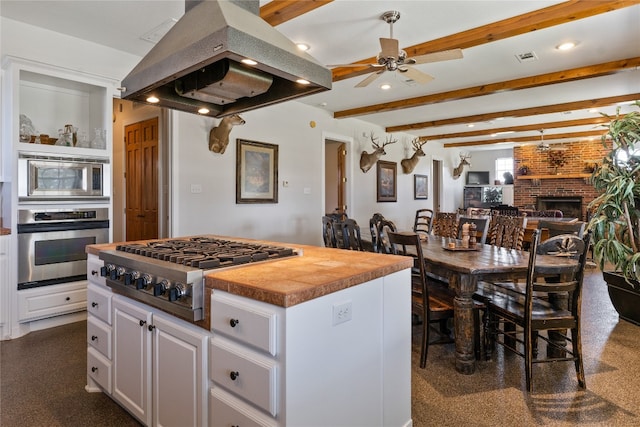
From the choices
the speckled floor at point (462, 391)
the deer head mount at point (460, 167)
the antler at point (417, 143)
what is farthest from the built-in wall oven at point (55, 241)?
the deer head mount at point (460, 167)

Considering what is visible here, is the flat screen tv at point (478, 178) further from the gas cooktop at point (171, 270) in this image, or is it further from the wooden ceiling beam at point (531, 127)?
the gas cooktop at point (171, 270)

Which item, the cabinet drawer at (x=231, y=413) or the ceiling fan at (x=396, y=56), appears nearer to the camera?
the cabinet drawer at (x=231, y=413)

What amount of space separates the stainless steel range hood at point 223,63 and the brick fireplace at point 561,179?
Result: 401 inches

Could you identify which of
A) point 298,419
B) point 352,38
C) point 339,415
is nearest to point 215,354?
point 298,419

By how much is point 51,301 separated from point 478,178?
1116 cm

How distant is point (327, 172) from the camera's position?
7883 millimetres

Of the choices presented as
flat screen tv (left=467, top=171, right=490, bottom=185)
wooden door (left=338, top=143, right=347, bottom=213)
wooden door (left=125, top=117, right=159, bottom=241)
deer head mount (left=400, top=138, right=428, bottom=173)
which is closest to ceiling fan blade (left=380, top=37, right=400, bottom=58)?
wooden door (left=125, top=117, right=159, bottom=241)

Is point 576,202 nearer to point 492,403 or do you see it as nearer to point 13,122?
point 492,403

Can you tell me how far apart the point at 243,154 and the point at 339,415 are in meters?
4.15

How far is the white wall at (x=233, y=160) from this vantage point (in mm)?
3570

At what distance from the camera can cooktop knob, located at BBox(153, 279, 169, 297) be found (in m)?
1.55

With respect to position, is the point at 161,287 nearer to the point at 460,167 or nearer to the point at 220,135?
the point at 220,135

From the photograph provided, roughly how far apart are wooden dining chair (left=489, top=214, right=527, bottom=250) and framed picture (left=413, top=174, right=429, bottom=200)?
15.9ft

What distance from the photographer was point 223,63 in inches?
65.1
